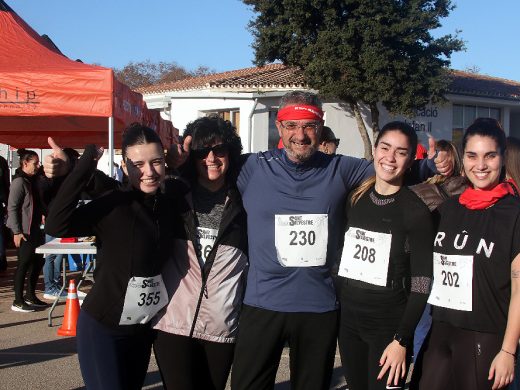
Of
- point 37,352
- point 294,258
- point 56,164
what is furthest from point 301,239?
point 37,352

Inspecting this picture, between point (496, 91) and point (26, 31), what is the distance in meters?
29.2

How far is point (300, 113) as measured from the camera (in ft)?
11.0

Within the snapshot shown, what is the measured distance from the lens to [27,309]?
8281 mm

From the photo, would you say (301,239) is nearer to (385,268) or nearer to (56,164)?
(385,268)

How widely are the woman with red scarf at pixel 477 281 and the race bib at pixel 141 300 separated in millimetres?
1314

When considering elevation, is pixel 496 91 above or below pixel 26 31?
above

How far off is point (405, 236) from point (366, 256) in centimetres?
22

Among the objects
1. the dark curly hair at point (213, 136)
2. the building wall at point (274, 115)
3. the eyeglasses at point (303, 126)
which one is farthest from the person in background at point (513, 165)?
the building wall at point (274, 115)

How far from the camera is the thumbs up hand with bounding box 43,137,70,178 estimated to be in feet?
9.76

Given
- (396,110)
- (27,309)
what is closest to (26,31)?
(27,309)

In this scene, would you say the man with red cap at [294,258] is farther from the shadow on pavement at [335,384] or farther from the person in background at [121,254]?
the shadow on pavement at [335,384]

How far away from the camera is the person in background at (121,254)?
3023 mm

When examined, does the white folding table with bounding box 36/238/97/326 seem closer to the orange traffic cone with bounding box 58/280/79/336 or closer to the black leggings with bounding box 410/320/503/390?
the orange traffic cone with bounding box 58/280/79/336

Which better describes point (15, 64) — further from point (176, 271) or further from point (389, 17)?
point (389, 17)
